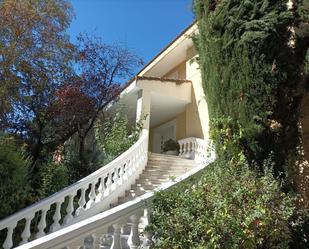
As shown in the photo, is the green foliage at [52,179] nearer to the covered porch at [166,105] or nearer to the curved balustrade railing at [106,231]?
the curved balustrade railing at [106,231]

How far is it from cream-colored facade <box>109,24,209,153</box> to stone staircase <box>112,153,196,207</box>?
1846 millimetres

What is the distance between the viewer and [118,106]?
1650cm

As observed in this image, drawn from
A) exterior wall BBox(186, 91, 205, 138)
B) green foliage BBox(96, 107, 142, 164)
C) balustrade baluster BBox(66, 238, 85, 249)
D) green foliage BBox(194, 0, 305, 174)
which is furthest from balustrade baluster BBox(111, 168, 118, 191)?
exterior wall BBox(186, 91, 205, 138)

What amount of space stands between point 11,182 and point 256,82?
5.44m

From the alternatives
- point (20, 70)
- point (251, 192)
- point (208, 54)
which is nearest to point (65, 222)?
point (251, 192)

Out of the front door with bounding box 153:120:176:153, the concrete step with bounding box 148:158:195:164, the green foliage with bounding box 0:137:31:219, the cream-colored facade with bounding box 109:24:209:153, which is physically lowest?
the green foliage with bounding box 0:137:31:219

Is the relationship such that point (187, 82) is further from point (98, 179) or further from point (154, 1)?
point (98, 179)

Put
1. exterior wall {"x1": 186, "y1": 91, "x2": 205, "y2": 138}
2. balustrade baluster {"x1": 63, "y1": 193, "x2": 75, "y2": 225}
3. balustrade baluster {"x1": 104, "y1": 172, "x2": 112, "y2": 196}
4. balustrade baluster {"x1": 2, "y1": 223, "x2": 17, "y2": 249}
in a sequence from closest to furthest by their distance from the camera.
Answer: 1. balustrade baluster {"x1": 2, "y1": 223, "x2": 17, "y2": 249}
2. balustrade baluster {"x1": 63, "y1": 193, "x2": 75, "y2": 225}
3. balustrade baluster {"x1": 104, "y1": 172, "x2": 112, "y2": 196}
4. exterior wall {"x1": 186, "y1": 91, "x2": 205, "y2": 138}

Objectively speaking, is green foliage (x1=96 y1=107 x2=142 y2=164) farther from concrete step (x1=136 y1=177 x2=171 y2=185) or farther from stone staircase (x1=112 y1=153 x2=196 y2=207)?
concrete step (x1=136 y1=177 x2=171 y2=185)

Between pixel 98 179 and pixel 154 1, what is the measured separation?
21.8 feet

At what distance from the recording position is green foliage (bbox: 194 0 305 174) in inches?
298

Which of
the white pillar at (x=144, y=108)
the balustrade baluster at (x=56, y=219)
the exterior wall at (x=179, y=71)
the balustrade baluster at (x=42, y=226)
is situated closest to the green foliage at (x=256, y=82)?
the balustrade baluster at (x=56, y=219)

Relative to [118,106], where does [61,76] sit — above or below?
above

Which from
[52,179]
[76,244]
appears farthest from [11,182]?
[76,244]
